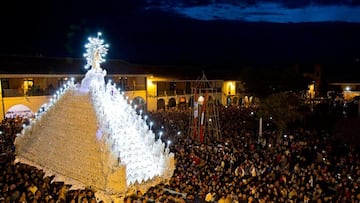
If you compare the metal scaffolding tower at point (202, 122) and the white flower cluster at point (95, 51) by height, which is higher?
the white flower cluster at point (95, 51)

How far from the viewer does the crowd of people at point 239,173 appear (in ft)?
38.1

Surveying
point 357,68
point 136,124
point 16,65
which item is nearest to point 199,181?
point 136,124

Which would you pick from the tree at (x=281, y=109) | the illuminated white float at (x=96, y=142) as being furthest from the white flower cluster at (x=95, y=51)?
the tree at (x=281, y=109)

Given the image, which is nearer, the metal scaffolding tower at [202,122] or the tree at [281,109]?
the metal scaffolding tower at [202,122]

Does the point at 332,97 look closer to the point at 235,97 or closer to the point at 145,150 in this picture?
the point at 235,97

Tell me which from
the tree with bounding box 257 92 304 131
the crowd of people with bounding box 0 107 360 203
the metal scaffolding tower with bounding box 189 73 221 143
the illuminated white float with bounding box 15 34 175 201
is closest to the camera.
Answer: the crowd of people with bounding box 0 107 360 203

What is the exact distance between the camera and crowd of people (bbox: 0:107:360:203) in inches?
458

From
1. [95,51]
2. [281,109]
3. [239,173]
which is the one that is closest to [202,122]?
[281,109]

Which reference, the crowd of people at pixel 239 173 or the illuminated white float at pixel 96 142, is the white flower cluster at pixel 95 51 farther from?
the crowd of people at pixel 239 173

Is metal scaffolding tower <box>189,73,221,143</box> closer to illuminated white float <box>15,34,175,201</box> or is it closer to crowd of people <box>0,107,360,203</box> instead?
crowd of people <box>0,107,360,203</box>

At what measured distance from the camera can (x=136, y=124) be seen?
46.8 ft

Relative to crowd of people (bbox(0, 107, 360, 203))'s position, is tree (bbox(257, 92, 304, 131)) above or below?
above

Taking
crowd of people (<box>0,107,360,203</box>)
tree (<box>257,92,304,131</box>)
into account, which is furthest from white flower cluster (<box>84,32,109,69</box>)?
A: tree (<box>257,92,304,131</box>)

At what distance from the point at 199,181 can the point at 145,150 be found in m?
2.45
